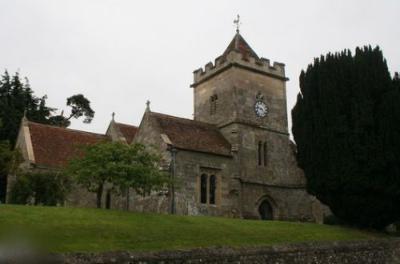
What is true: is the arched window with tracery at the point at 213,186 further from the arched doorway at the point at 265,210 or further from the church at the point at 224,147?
the arched doorway at the point at 265,210

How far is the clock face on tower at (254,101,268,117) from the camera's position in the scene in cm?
3403

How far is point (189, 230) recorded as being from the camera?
63.3ft

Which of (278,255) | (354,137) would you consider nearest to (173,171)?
(354,137)

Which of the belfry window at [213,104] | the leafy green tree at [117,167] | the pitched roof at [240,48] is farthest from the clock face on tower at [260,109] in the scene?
the leafy green tree at [117,167]

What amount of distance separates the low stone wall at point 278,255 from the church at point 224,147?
969 centimetres

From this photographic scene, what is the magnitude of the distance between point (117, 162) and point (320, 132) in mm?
10211

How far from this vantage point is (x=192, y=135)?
30859mm

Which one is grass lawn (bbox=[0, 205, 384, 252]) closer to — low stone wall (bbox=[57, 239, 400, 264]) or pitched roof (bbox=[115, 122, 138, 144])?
low stone wall (bbox=[57, 239, 400, 264])

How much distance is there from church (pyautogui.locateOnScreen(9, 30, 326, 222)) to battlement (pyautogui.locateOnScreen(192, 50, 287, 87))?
0.23 ft

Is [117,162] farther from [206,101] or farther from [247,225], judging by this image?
[206,101]

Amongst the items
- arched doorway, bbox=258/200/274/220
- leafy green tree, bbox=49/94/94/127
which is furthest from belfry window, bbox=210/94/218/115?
leafy green tree, bbox=49/94/94/127

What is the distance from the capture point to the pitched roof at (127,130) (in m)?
35.8

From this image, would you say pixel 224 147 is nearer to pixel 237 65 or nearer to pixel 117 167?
pixel 237 65

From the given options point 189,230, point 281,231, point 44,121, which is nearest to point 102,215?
point 189,230
